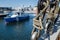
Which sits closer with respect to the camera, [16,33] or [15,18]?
[16,33]

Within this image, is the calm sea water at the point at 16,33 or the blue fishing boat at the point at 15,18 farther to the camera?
the blue fishing boat at the point at 15,18

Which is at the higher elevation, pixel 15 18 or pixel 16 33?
pixel 16 33

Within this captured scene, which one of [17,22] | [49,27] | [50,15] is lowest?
[17,22]

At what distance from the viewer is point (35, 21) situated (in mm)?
5770

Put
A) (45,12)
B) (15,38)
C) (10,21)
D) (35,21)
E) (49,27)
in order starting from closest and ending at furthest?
1. (35,21)
2. (45,12)
3. (49,27)
4. (15,38)
5. (10,21)

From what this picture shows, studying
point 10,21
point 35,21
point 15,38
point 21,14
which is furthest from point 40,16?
point 21,14

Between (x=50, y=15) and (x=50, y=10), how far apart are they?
15 centimetres

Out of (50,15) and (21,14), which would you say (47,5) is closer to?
(50,15)

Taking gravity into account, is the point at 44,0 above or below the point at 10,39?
above

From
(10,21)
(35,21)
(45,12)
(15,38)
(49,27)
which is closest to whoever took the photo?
(35,21)

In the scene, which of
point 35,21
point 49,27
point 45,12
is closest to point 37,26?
point 35,21

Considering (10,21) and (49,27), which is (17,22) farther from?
(49,27)

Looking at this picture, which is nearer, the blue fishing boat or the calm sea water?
the calm sea water

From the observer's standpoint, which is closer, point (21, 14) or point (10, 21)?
point (10, 21)
